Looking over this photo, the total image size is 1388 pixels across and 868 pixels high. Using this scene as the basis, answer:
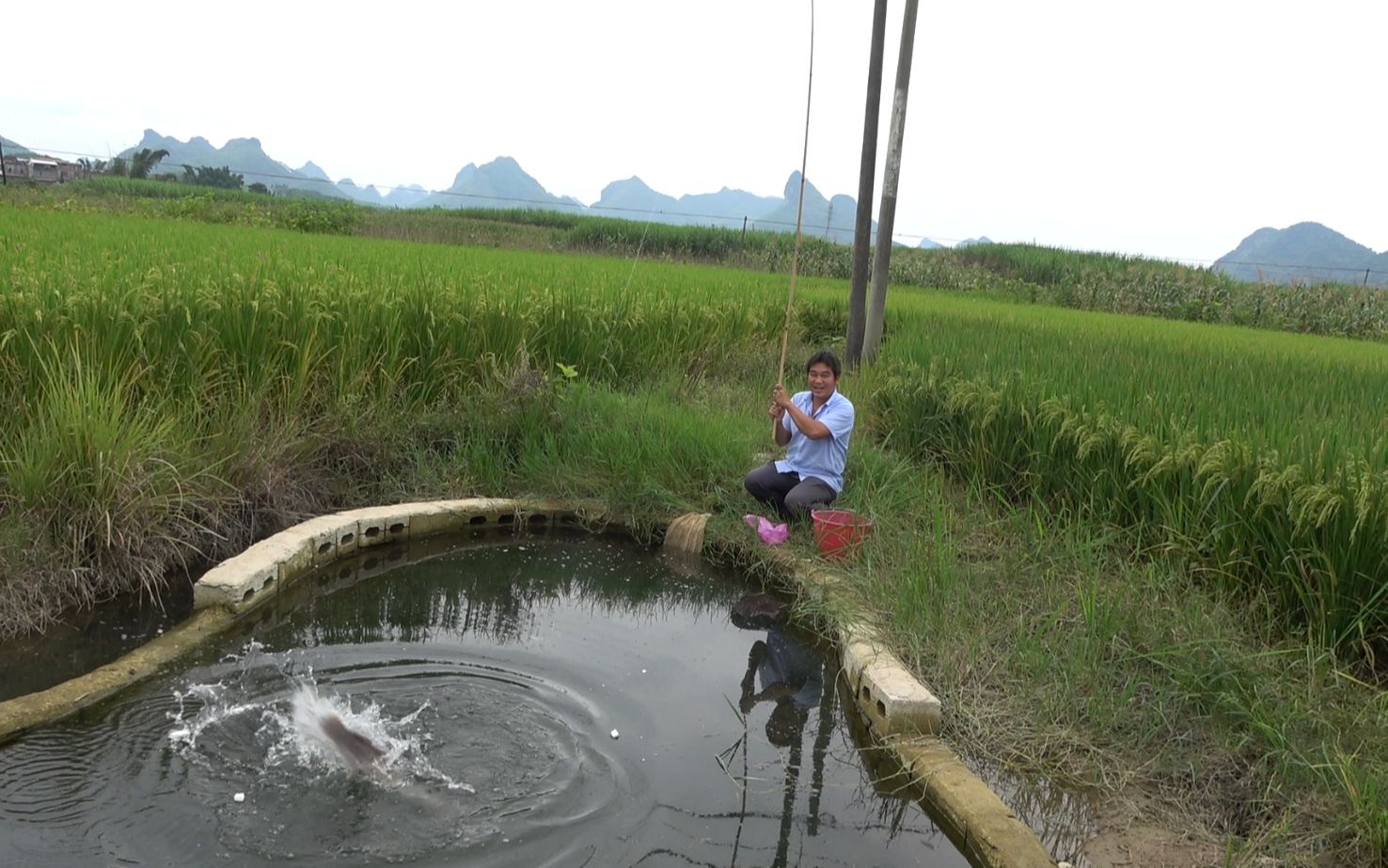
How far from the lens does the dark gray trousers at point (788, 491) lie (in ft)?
16.7

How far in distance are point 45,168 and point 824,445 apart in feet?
115

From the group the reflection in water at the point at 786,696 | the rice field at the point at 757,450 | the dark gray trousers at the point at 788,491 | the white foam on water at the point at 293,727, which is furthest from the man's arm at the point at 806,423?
the white foam on water at the point at 293,727

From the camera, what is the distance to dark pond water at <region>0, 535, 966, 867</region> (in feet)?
8.80

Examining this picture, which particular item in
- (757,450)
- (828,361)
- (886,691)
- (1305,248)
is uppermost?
(1305,248)

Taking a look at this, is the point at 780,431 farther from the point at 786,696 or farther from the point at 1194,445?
the point at 1194,445

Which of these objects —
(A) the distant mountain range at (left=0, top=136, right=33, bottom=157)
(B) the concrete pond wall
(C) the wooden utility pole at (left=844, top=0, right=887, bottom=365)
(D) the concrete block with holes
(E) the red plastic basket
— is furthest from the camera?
(A) the distant mountain range at (left=0, top=136, right=33, bottom=157)

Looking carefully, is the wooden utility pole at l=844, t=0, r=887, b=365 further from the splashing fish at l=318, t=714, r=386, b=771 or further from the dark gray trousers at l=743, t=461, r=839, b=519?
the splashing fish at l=318, t=714, r=386, b=771

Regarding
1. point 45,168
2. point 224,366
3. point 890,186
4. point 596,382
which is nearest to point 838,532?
point 596,382

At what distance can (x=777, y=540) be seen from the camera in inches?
199

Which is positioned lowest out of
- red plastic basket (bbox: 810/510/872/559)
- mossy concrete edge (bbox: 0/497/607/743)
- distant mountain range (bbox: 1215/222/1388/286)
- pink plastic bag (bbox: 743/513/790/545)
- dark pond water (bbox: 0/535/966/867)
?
dark pond water (bbox: 0/535/966/867)

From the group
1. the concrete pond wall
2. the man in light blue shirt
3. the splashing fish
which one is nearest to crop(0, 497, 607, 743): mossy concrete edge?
the concrete pond wall

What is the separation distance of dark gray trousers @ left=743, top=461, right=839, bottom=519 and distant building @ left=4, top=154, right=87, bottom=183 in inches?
1126

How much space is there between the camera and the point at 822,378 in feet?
16.6

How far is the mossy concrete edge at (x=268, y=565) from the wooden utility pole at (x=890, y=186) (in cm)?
393
